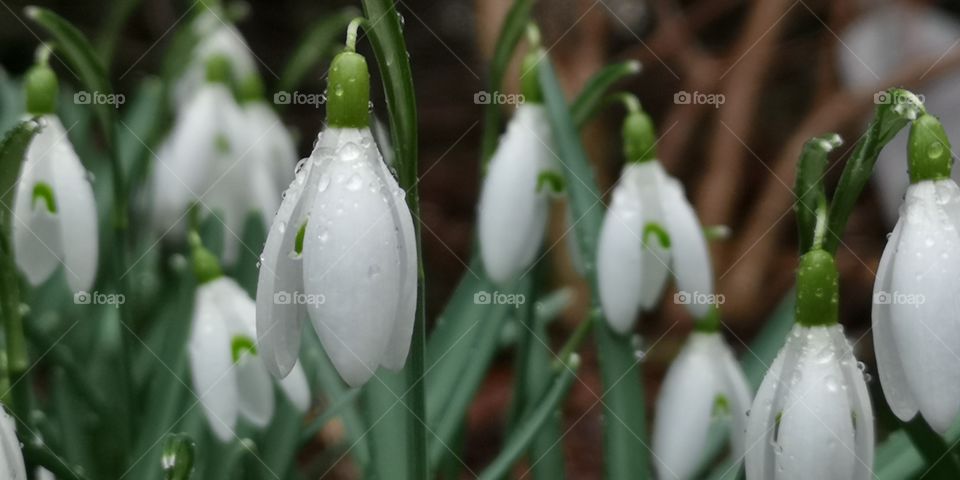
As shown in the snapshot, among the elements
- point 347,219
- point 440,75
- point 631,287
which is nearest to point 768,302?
point 440,75

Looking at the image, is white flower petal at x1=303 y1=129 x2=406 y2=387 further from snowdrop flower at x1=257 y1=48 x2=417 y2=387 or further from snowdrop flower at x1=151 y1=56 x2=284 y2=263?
snowdrop flower at x1=151 y1=56 x2=284 y2=263

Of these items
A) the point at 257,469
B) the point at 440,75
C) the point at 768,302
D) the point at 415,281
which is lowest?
the point at 257,469

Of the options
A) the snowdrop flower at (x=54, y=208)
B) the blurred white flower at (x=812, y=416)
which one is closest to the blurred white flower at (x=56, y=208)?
→ the snowdrop flower at (x=54, y=208)

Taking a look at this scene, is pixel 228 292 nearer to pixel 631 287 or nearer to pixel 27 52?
pixel 631 287

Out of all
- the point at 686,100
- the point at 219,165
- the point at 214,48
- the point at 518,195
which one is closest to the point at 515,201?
the point at 518,195

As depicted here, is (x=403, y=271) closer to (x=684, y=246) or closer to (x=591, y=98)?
(x=684, y=246)

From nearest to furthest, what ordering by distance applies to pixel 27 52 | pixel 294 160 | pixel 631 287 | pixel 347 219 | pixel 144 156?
pixel 347 219
pixel 631 287
pixel 144 156
pixel 294 160
pixel 27 52
